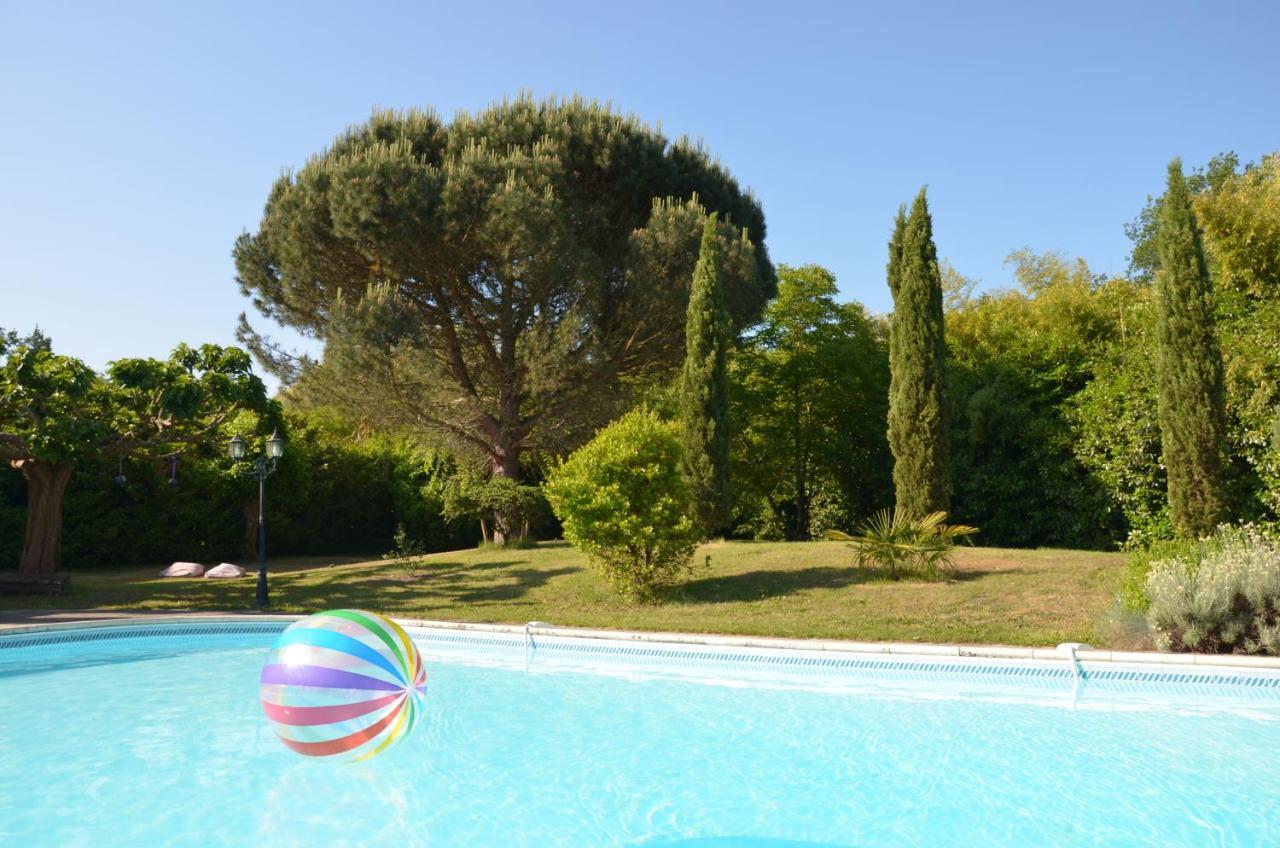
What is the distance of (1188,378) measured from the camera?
1305cm

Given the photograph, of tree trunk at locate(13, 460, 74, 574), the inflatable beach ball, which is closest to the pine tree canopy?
tree trunk at locate(13, 460, 74, 574)

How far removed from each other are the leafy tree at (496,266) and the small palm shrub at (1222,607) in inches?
535

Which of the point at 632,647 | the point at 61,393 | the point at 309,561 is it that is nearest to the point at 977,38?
the point at 632,647

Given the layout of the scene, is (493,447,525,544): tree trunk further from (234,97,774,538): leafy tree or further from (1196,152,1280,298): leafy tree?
(1196,152,1280,298): leafy tree

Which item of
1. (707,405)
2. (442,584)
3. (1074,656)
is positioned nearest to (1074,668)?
(1074,656)

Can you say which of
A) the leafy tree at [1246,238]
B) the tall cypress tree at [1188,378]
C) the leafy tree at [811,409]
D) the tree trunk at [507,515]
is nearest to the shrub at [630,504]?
the tall cypress tree at [1188,378]

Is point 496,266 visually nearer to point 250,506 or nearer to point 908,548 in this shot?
point 250,506

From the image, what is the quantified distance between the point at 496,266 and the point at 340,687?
17661mm

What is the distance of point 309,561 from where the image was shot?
2342 cm

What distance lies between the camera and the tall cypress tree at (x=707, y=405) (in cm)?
1680

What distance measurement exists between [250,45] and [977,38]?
36.6 ft

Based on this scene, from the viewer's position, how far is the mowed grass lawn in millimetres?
10609

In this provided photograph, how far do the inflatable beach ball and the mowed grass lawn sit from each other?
675 centimetres

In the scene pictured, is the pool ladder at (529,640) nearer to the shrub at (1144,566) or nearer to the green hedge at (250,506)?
the shrub at (1144,566)
